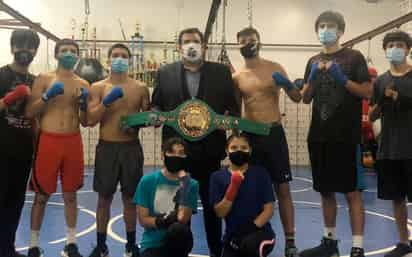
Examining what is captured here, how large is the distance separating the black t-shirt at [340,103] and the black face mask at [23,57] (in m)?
2.17

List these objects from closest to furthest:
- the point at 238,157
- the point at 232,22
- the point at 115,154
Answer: the point at 238,157 < the point at 115,154 < the point at 232,22

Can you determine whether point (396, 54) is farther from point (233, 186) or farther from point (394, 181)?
point (233, 186)

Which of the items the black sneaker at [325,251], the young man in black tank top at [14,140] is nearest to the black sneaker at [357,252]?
the black sneaker at [325,251]

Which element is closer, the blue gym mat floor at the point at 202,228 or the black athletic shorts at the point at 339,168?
the black athletic shorts at the point at 339,168

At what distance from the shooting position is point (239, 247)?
303 centimetres

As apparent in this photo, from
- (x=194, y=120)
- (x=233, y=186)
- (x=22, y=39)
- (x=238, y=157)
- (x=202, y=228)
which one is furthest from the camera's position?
(x=202, y=228)

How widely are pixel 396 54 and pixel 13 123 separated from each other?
297 centimetres

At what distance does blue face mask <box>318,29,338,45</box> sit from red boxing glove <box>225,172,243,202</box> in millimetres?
1322

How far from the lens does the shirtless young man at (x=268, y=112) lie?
358 cm

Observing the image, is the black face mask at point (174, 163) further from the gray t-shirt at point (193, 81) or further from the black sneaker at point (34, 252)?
the black sneaker at point (34, 252)

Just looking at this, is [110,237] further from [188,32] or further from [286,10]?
[286,10]

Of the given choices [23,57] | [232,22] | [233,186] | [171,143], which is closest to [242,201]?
[233,186]

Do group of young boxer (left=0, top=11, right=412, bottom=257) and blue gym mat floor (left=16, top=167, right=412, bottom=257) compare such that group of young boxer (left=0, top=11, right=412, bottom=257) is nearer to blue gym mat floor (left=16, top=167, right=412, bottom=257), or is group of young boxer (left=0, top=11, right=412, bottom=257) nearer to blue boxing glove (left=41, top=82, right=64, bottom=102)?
blue boxing glove (left=41, top=82, right=64, bottom=102)

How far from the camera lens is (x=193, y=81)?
3531 mm
